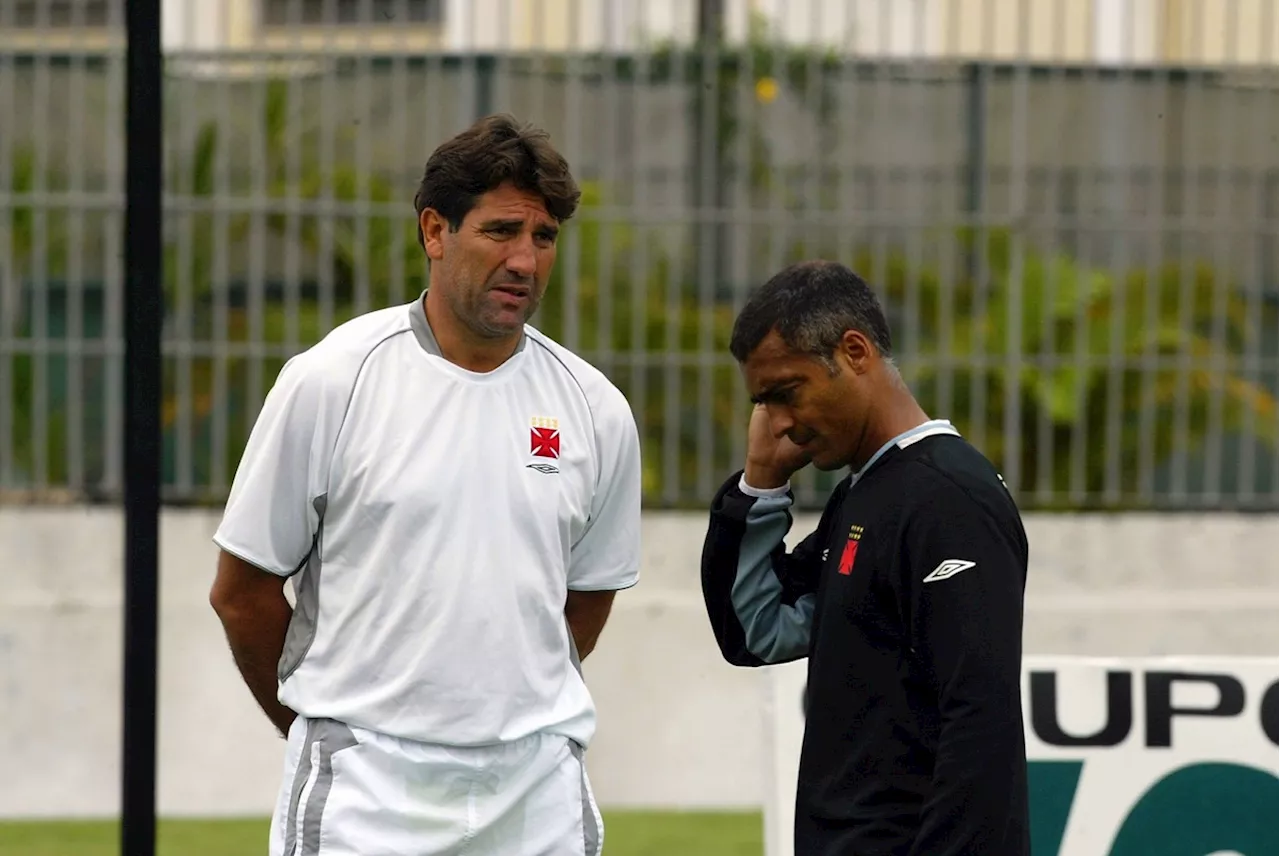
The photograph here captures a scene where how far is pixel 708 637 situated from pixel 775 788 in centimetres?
299

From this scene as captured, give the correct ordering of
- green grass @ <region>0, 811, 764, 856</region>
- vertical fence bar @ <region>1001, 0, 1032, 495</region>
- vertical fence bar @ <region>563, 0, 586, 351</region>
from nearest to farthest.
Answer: green grass @ <region>0, 811, 764, 856</region>, vertical fence bar @ <region>563, 0, 586, 351</region>, vertical fence bar @ <region>1001, 0, 1032, 495</region>

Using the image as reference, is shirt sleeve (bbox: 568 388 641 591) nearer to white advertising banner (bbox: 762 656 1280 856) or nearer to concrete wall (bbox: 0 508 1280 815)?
white advertising banner (bbox: 762 656 1280 856)

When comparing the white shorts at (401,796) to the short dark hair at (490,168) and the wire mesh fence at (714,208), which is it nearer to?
the short dark hair at (490,168)

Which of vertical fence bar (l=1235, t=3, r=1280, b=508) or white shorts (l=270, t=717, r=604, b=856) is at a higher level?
vertical fence bar (l=1235, t=3, r=1280, b=508)

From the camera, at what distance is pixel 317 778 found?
3246 millimetres

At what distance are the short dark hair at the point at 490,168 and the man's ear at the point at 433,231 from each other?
0.01 meters

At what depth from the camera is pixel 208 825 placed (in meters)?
7.81

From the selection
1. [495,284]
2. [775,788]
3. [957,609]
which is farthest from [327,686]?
[775,788]

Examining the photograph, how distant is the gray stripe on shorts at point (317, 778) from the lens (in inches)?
128

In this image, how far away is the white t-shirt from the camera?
3.22 m

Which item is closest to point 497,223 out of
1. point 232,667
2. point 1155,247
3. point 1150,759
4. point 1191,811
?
point 1150,759

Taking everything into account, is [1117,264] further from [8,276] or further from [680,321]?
[8,276]

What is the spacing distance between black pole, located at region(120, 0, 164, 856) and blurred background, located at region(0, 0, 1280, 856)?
446cm

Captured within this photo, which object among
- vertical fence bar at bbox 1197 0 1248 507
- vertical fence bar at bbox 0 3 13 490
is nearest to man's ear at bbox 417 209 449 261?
vertical fence bar at bbox 0 3 13 490
